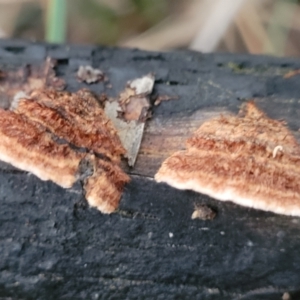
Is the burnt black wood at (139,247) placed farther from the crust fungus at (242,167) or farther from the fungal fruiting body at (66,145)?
the crust fungus at (242,167)

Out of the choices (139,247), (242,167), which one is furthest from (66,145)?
(242,167)

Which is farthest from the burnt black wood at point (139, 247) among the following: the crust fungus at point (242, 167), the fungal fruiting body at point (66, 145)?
the crust fungus at point (242, 167)

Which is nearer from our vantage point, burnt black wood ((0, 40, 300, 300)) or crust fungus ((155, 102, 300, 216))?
crust fungus ((155, 102, 300, 216))

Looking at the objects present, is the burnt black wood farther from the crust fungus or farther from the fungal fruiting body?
the crust fungus

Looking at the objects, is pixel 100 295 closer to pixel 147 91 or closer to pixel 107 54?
pixel 147 91

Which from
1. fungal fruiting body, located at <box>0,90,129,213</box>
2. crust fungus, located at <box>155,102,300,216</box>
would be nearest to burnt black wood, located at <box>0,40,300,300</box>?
fungal fruiting body, located at <box>0,90,129,213</box>

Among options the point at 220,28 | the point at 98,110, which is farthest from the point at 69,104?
the point at 220,28
